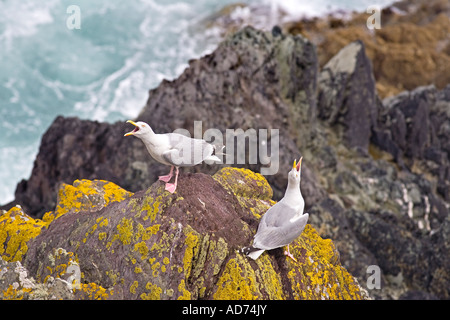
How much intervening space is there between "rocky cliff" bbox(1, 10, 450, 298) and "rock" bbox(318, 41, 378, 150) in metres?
0.09

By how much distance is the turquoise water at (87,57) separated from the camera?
68.5 meters

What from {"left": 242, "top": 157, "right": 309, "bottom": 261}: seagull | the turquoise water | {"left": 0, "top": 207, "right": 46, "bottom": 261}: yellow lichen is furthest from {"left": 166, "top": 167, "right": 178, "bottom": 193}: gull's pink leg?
the turquoise water

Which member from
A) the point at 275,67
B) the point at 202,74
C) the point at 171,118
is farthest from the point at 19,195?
the point at 275,67

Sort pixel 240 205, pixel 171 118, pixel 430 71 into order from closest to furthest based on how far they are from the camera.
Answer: pixel 240 205 < pixel 171 118 < pixel 430 71

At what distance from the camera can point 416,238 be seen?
25.0 m

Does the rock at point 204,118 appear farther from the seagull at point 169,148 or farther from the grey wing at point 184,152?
the seagull at point 169,148

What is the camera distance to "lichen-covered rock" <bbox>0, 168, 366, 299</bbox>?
8.61 metres

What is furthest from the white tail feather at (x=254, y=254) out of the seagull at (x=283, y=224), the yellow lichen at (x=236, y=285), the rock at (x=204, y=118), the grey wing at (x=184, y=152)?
the rock at (x=204, y=118)

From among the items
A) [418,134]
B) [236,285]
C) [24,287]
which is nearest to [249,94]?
[418,134]

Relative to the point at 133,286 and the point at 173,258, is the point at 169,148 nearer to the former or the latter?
the point at 173,258

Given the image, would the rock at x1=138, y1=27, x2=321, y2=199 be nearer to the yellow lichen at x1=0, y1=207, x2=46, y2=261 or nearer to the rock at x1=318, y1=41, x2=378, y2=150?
the rock at x1=318, y1=41, x2=378, y2=150

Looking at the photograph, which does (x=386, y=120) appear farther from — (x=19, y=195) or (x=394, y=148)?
(x=19, y=195)

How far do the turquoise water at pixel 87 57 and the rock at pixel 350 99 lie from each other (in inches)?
1459

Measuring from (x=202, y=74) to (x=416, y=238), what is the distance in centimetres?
1658
